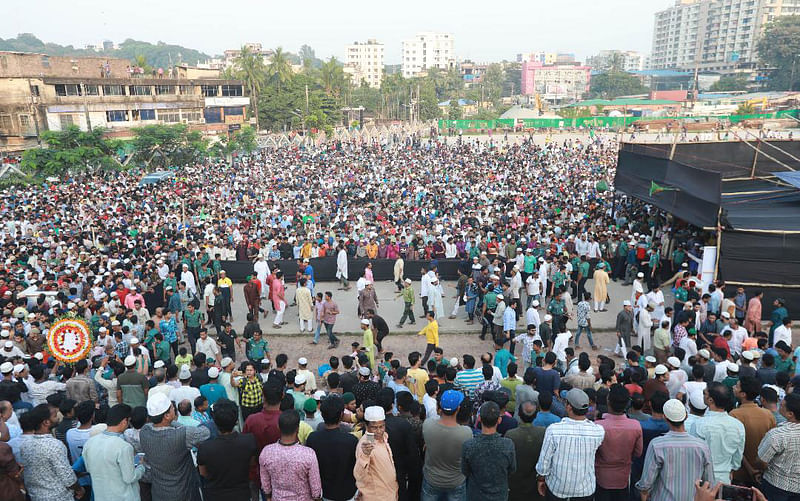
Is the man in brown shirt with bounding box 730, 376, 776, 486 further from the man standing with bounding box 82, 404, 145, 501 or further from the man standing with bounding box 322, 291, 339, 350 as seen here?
the man standing with bounding box 322, 291, 339, 350

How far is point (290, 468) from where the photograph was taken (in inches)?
149

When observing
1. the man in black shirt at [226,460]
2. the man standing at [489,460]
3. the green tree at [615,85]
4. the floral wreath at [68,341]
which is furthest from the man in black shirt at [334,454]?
the green tree at [615,85]

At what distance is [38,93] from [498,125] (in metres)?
46.1

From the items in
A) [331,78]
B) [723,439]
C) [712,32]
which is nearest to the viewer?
[723,439]

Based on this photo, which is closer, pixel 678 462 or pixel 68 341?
pixel 678 462

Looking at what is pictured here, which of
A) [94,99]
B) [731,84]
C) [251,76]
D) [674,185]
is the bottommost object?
[674,185]

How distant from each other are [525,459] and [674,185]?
1168cm

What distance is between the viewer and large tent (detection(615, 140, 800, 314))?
11.4 metres

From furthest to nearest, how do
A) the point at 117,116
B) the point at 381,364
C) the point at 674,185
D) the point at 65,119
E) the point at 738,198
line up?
the point at 117,116 < the point at 65,119 < the point at 738,198 < the point at 674,185 < the point at 381,364

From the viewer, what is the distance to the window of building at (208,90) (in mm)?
50294

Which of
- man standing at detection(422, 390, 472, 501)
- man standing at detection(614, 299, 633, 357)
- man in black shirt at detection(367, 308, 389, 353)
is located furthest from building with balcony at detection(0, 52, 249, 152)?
man standing at detection(422, 390, 472, 501)

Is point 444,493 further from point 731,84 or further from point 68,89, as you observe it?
point 731,84

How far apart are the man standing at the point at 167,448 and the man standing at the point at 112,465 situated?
14 cm

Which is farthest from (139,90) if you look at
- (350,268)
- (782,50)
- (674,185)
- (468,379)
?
(782,50)
